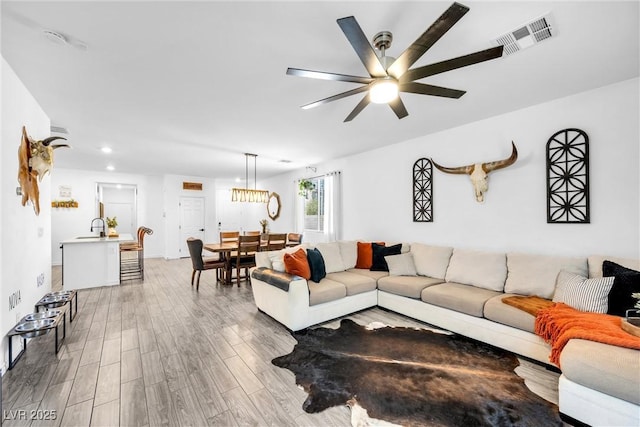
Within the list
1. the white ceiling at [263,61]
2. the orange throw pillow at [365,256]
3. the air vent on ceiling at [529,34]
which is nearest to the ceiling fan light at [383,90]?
the white ceiling at [263,61]

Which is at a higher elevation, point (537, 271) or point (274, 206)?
point (274, 206)

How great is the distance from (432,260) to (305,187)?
12.4 ft

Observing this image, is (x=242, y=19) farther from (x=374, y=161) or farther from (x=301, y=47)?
(x=374, y=161)

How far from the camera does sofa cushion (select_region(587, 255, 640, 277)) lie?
2410 mm

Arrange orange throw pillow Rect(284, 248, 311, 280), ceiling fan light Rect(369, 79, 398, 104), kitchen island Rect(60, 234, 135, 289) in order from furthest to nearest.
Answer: kitchen island Rect(60, 234, 135, 289) < orange throw pillow Rect(284, 248, 311, 280) < ceiling fan light Rect(369, 79, 398, 104)

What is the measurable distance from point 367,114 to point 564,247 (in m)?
2.72

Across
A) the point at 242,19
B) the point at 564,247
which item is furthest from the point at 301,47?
the point at 564,247

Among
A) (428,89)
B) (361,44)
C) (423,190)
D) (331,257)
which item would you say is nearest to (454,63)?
(428,89)

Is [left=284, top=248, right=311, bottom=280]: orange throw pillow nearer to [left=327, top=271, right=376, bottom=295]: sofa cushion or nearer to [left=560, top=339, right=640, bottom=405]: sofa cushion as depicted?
[left=327, top=271, right=376, bottom=295]: sofa cushion

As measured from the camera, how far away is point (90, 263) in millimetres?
4863

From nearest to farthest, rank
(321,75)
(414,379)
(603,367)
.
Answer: (603,367), (321,75), (414,379)

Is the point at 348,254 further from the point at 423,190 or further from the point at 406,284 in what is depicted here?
the point at 423,190

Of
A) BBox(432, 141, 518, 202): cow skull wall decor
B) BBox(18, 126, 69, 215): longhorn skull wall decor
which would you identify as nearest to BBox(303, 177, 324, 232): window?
BBox(432, 141, 518, 202): cow skull wall decor

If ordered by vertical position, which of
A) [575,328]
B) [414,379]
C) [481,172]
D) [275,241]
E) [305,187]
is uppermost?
[305,187]
